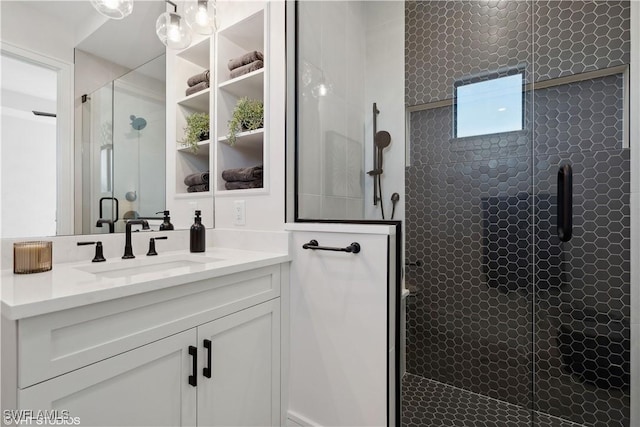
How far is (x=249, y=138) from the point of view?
1639 mm

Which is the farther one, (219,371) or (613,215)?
(613,215)

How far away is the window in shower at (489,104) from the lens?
4.54 ft

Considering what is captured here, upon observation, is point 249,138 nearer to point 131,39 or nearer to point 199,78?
point 199,78

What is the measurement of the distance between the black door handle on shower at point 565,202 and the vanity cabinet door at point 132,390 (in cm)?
156

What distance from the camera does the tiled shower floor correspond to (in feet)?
4.42

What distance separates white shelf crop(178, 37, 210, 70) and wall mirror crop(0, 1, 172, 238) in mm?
189

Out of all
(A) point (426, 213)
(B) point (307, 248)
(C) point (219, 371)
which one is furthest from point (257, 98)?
(C) point (219, 371)

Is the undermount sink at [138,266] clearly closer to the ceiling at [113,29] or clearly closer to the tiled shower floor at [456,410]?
the ceiling at [113,29]

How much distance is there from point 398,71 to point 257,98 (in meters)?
0.82

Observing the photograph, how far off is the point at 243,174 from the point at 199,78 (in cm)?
65

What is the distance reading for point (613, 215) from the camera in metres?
1.27

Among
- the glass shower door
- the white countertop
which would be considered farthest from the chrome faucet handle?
the glass shower door

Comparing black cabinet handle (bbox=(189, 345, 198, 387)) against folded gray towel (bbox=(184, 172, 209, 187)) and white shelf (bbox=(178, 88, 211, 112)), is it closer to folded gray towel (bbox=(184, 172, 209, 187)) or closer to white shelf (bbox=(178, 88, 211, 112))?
folded gray towel (bbox=(184, 172, 209, 187))

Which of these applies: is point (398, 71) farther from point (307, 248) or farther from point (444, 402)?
point (444, 402)
